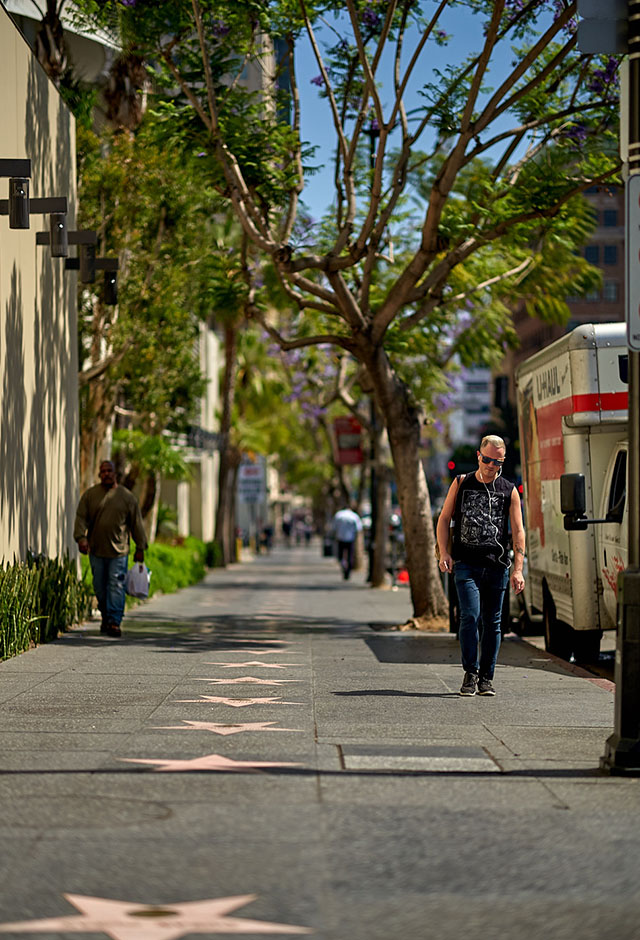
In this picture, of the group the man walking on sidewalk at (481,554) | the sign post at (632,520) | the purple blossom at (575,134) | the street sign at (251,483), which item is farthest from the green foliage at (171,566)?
the street sign at (251,483)

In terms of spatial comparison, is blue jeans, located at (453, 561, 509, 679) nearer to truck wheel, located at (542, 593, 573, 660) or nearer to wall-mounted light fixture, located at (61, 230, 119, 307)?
truck wheel, located at (542, 593, 573, 660)

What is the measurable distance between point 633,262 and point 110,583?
10.3 m

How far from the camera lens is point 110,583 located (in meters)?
17.7

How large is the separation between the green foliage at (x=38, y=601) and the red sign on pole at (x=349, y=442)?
22562 millimetres

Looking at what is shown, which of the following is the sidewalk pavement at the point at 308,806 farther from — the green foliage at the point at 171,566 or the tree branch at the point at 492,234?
the green foliage at the point at 171,566

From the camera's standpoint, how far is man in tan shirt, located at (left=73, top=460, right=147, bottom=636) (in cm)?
1766

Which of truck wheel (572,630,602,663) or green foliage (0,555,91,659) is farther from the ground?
green foliage (0,555,91,659)

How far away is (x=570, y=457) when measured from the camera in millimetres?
15125

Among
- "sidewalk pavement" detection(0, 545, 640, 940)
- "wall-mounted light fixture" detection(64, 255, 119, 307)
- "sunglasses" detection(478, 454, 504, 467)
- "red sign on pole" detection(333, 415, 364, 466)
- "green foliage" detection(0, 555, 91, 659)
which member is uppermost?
"wall-mounted light fixture" detection(64, 255, 119, 307)

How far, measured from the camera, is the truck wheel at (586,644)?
15.8 meters

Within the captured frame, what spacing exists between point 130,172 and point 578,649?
1222 cm

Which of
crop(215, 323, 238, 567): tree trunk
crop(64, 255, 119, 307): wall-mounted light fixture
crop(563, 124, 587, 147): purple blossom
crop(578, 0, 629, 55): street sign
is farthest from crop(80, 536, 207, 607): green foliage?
crop(578, 0, 629, 55): street sign

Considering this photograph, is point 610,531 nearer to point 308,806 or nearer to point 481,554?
point 481,554

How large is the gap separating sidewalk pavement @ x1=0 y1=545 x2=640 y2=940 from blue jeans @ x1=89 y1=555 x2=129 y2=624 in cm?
362
